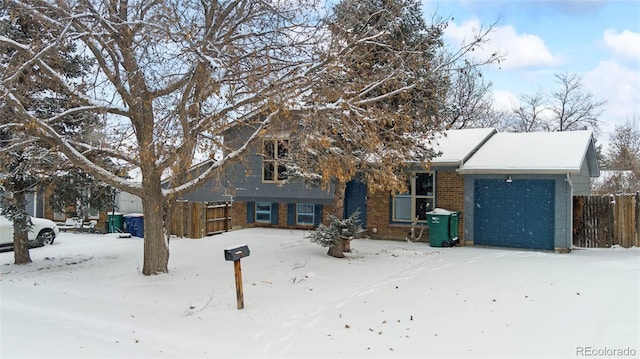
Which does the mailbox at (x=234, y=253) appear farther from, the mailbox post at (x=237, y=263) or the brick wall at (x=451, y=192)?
the brick wall at (x=451, y=192)

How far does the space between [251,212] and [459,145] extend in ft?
27.9

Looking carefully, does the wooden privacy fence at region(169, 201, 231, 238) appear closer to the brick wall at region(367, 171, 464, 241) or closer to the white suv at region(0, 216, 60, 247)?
the white suv at region(0, 216, 60, 247)

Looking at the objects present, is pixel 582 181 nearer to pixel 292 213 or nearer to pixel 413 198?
pixel 413 198

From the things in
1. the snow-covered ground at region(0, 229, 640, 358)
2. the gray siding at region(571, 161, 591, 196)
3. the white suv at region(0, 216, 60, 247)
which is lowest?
the snow-covered ground at region(0, 229, 640, 358)

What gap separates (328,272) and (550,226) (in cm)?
737

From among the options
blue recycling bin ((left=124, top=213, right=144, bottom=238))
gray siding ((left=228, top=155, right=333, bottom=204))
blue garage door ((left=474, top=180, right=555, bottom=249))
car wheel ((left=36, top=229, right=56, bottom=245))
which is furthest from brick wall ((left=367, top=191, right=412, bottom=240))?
car wheel ((left=36, top=229, right=56, bottom=245))

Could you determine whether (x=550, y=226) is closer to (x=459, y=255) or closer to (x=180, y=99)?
(x=459, y=255)

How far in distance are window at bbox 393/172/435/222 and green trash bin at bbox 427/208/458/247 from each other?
115cm

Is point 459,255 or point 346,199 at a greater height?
point 346,199

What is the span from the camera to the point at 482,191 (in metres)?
15.2

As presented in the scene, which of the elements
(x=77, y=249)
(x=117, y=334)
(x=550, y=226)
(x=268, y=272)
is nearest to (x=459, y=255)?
(x=550, y=226)

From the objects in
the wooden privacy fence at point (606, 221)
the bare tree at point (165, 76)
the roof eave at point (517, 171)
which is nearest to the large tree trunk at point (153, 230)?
the bare tree at point (165, 76)

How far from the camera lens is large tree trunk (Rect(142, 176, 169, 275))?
33.3 ft

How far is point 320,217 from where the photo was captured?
59.9 feet
